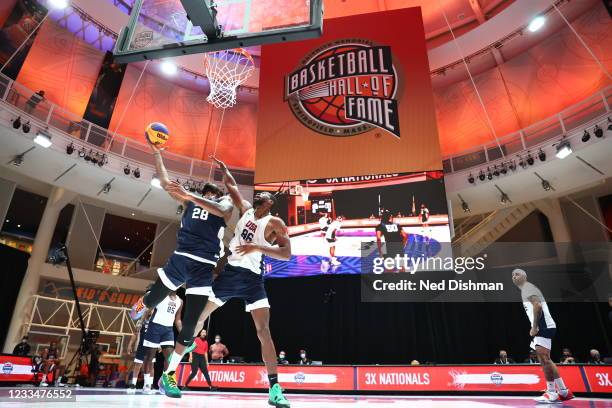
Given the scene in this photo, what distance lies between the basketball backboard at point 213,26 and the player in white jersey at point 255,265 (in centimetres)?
239

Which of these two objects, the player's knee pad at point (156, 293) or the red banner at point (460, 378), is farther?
the red banner at point (460, 378)

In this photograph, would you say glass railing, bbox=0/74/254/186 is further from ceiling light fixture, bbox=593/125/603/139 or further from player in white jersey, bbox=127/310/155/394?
ceiling light fixture, bbox=593/125/603/139

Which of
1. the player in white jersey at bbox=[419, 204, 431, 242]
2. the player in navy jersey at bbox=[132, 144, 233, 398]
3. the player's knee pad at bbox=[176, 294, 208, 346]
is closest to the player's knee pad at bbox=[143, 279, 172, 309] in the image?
the player in navy jersey at bbox=[132, 144, 233, 398]

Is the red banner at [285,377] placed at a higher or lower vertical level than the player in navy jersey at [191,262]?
lower

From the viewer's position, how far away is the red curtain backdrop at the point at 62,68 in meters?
13.9

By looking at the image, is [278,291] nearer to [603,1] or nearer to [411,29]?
[411,29]

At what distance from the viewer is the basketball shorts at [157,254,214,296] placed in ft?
12.0

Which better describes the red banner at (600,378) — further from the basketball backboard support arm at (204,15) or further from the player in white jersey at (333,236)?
the basketball backboard support arm at (204,15)

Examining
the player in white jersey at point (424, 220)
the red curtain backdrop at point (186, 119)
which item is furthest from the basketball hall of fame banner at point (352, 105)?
the red curtain backdrop at point (186, 119)

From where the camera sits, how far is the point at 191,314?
12.0ft

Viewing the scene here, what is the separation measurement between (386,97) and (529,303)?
806 cm

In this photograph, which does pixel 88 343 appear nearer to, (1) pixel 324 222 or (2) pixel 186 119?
(1) pixel 324 222

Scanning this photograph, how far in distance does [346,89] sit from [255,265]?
1005 centimetres

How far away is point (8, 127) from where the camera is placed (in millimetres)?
10742
